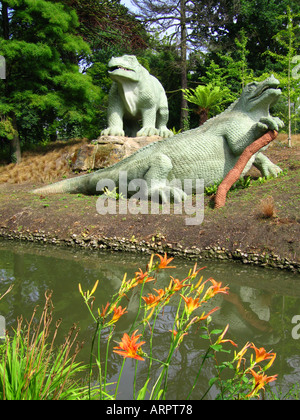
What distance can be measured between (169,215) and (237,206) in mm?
1155

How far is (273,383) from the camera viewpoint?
207 centimetres

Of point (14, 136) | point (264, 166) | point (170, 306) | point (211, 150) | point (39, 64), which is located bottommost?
point (170, 306)

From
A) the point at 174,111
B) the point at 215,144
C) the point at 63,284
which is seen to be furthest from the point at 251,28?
the point at 63,284

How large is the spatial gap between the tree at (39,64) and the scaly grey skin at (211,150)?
587 centimetres

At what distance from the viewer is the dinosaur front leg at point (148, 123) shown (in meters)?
9.59

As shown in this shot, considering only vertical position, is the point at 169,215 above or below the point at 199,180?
below

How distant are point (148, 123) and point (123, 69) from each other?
156cm

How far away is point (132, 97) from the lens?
9344mm

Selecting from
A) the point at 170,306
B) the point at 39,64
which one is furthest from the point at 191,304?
the point at 39,64

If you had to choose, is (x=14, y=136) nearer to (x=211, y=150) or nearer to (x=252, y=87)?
(x=211, y=150)

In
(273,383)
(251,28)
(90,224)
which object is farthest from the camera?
(251,28)

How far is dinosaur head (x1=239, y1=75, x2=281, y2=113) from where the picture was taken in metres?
6.60

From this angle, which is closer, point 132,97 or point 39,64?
point 132,97
